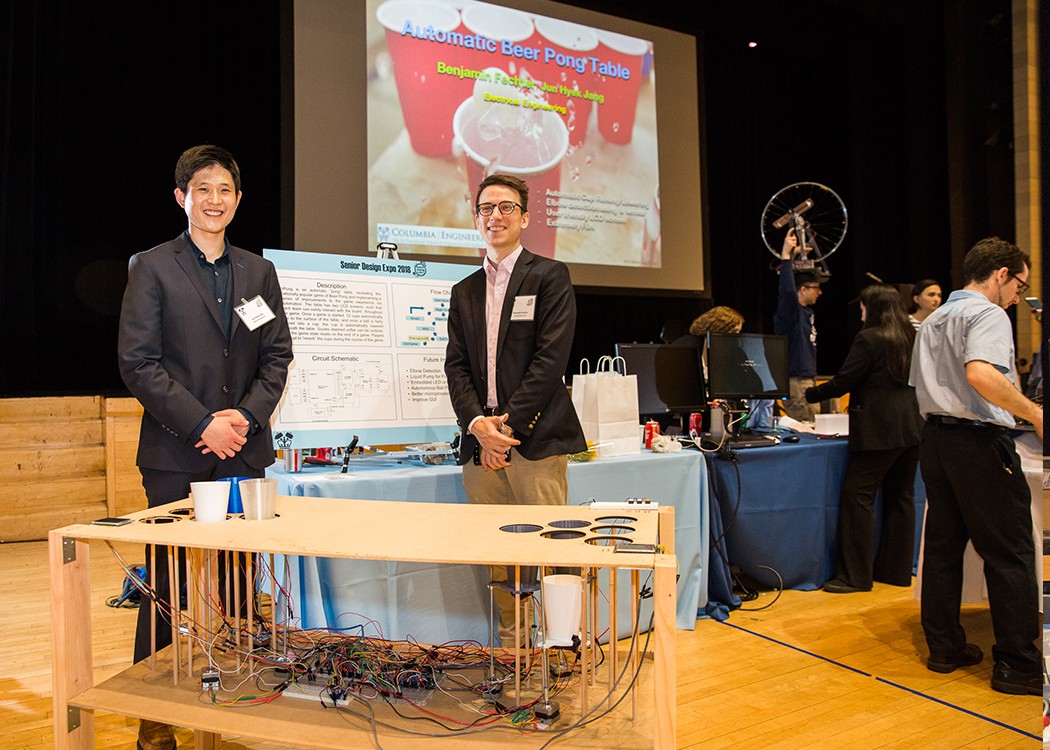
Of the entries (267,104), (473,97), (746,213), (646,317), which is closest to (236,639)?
(473,97)

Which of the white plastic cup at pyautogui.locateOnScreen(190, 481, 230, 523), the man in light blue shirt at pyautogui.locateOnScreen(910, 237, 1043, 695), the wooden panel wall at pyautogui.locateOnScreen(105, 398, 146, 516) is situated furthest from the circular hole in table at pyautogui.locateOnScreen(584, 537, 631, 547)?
the wooden panel wall at pyautogui.locateOnScreen(105, 398, 146, 516)

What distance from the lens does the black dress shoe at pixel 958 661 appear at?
2816 millimetres

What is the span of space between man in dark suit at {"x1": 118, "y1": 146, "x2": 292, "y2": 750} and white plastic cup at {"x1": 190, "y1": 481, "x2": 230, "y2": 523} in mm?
341

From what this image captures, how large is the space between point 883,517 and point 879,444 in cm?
51

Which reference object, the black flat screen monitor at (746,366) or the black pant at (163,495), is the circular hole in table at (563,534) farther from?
the black flat screen monitor at (746,366)

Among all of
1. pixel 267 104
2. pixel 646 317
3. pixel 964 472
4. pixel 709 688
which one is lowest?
pixel 709 688

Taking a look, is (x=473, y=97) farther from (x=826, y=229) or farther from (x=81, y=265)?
(x=826, y=229)

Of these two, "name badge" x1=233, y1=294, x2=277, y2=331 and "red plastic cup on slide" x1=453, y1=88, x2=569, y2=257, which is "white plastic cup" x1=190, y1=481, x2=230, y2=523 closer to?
"name badge" x1=233, y1=294, x2=277, y2=331

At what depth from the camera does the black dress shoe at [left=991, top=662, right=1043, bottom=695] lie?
2588 mm

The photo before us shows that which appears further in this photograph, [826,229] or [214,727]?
[826,229]

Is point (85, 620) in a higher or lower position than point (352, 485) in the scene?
lower

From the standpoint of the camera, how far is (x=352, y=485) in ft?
8.18

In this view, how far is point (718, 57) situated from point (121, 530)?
7583 millimetres

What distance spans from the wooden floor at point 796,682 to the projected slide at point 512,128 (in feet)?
9.17
